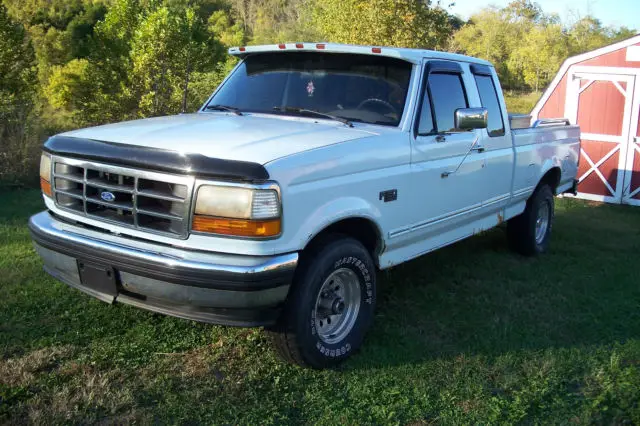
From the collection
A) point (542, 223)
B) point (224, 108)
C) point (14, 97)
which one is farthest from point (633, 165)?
point (14, 97)

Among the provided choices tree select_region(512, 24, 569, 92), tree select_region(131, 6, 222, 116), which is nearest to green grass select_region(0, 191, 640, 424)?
tree select_region(131, 6, 222, 116)

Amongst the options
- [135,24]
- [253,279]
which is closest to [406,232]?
[253,279]

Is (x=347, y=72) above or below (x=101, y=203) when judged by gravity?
above

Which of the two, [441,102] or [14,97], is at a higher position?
[441,102]

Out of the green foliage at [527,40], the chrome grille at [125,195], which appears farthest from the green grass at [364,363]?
the green foliage at [527,40]

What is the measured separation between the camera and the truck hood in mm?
3371

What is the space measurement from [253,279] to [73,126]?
39.4 ft

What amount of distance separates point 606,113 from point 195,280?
34.0ft

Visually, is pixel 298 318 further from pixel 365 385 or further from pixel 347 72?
pixel 347 72

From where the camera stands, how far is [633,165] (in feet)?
36.4

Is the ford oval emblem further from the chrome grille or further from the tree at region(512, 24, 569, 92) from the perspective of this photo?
the tree at region(512, 24, 569, 92)

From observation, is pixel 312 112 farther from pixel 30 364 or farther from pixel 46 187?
pixel 30 364

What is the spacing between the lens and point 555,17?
47.5 metres

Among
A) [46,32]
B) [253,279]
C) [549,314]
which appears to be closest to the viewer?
[253,279]
